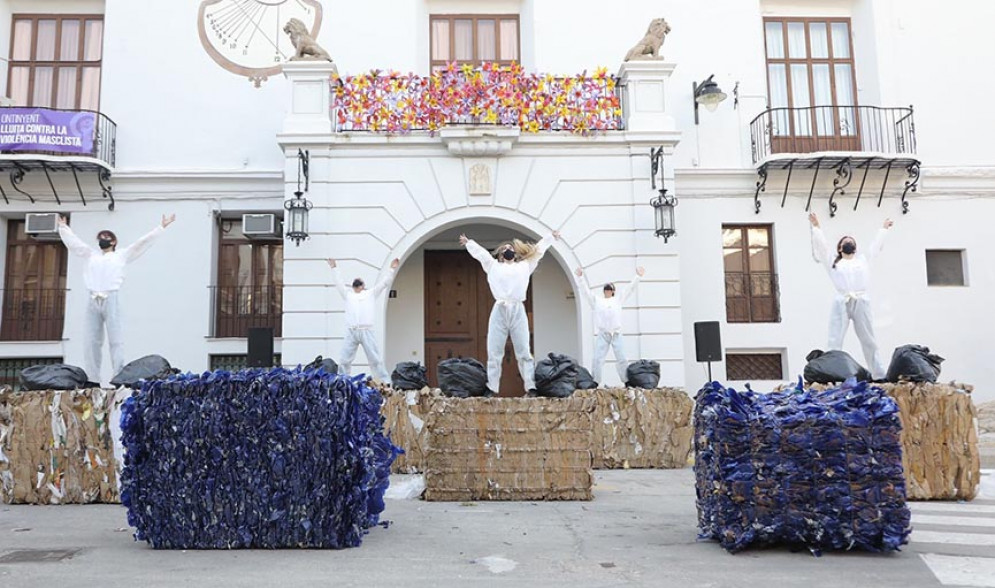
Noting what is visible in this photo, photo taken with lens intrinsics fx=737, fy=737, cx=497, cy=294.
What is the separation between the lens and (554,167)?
492 inches

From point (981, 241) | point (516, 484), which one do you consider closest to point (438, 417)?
point (516, 484)

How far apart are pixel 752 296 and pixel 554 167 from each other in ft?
15.1

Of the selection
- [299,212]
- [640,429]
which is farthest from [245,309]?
[640,429]

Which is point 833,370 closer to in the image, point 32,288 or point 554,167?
point 554,167

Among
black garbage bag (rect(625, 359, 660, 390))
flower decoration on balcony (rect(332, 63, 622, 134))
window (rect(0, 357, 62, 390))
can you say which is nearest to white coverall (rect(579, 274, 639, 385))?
black garbage bag (rect(625, 359, 660, 390))

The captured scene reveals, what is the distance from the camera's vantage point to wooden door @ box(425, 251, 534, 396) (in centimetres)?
1408

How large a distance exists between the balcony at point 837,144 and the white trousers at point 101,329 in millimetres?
10800

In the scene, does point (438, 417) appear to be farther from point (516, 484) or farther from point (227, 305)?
point (227, 305)

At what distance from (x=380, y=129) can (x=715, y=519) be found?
30.6 ft

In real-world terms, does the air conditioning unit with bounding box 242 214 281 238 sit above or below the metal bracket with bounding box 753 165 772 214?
below

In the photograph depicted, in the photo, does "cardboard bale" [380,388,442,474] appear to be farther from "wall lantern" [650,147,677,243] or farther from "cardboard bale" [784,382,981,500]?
"wall lantern" [650,147,677,243]

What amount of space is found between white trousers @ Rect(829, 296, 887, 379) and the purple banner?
12.3 m

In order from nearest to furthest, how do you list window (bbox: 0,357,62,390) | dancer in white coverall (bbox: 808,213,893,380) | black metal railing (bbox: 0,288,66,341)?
dancer in white coverall (bbox: 808,213,893,380) < window (bbox: 0,357,62,390) < black metal railing (bbox: 0,288,66,341)

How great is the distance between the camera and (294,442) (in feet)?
15.9
